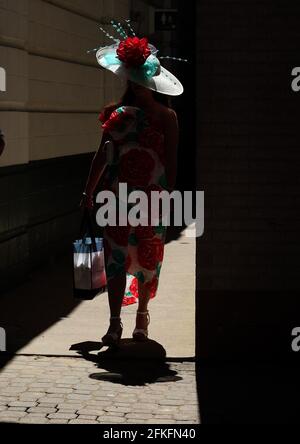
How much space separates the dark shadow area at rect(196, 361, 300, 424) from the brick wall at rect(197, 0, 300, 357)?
0.78ft

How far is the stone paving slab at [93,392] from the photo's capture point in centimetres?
638

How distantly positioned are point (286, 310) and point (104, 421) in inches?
77.1

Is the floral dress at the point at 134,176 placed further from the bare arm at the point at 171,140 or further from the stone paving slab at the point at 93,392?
the stone paving slab at the point at 93,392

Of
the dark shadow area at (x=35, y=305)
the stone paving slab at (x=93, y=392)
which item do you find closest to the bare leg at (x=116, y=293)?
the stone paving slab at (x=93, y=392)

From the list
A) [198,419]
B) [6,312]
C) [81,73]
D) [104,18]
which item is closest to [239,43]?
[198,419]

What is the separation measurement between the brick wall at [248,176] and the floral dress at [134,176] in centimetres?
59

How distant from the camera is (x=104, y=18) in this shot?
15.3 m

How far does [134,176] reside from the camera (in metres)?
8.23

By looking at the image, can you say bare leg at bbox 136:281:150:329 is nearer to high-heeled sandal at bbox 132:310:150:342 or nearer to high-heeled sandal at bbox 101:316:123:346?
high-heeled sandal at bbox 132:310:150:342

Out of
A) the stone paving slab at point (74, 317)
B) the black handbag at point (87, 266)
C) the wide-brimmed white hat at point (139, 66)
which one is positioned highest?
the wide-brimmed white hat at point (139, 66)

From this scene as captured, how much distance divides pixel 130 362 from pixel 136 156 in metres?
1.43

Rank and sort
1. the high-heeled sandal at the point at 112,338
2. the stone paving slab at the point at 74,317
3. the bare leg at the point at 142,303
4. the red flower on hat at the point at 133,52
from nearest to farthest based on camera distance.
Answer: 1. the high-heeled sandal at the point at 112,338
2. the red flower on hat at the point at 133,52
3. the stone paving slab at the point at 74,317
4. the bare leg at the point at 142,303

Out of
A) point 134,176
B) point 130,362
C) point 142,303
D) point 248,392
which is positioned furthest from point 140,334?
point 248,392

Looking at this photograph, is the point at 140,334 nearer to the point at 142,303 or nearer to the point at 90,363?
the point at 142,303
